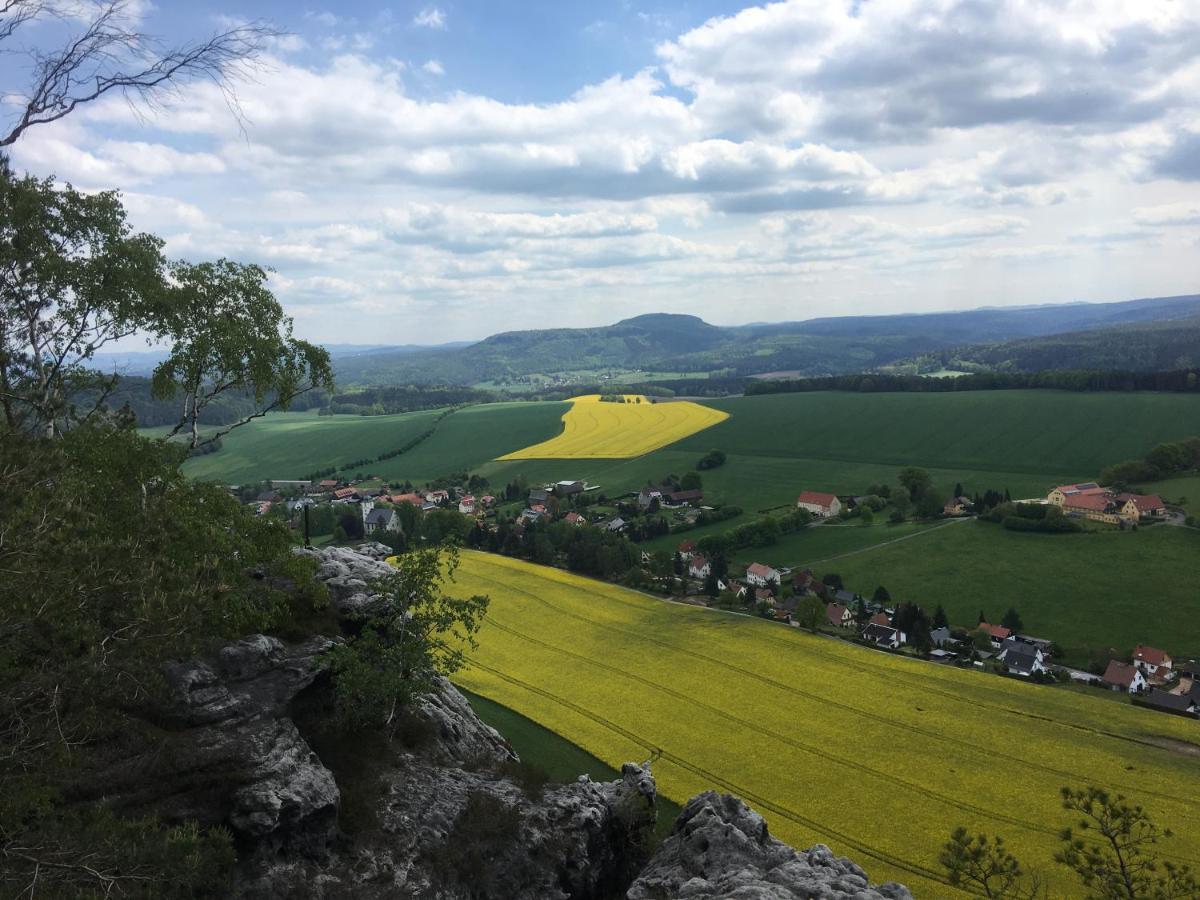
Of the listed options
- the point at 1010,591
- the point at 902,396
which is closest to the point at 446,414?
the point at 902,396

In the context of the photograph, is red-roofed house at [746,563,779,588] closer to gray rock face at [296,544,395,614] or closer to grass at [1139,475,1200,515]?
grass at [1139,475,1200,515]

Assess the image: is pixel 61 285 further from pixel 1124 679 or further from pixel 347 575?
pixel 1124 679

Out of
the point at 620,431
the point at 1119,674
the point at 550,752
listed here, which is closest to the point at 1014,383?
the point at 620,431

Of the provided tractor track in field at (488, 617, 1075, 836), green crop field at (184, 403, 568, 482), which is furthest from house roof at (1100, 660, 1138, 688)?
green crop field at (184, 403, 568, 482)

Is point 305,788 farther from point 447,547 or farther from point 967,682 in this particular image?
point 967,682

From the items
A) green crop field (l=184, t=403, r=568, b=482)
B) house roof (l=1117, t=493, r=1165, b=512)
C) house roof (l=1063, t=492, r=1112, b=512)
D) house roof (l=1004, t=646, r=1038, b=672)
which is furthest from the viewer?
green crop field (l=184, t=403, r=568, b=482)
